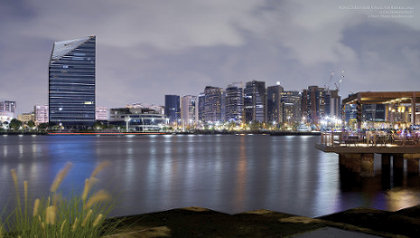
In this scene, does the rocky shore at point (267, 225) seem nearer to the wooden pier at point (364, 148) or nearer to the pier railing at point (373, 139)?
the wooden pier at point (364, 148)

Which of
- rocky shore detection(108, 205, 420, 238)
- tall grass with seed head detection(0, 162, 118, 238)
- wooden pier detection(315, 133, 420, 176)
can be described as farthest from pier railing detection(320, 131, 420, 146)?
tall grass with seed head detection(0, 162, 118, 238)

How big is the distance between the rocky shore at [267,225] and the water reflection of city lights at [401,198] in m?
4.92

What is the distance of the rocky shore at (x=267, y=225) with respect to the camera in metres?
8.88

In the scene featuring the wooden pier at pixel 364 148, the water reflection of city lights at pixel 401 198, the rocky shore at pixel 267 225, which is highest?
the wooden pier at pixel 364 148

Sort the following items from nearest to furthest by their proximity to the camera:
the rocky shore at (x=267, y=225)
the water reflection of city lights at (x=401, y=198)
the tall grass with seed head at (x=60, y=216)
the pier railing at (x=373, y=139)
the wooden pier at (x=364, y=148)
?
1. the tall grass with seed head at (x=60, y=216)
2. the rocky shore at (x=267, y=225)
3. the water reflection of city lights at (x=401, y=198)
4. the wooden pier at (x=364, y=148)
5. the pier railing at (x=373, y=139)

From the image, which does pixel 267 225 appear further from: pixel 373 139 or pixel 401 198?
pixel 373 139

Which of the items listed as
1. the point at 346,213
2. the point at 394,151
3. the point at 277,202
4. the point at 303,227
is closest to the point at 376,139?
the point at 394,151

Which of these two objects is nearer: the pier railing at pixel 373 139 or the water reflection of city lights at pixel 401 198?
the water reflection of city lights at pixel 401 198

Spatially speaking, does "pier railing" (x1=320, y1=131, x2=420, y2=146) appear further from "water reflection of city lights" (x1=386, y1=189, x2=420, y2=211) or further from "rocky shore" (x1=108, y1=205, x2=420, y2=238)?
"rocky shore" (x1=108, y1=205, x2=420, y2=238)

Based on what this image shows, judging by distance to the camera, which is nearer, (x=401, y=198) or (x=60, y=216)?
(x=60, y=216)

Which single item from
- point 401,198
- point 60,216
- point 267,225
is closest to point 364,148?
point 401,198

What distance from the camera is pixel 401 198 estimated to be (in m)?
18.4

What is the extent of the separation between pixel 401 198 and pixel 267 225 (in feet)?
38.7

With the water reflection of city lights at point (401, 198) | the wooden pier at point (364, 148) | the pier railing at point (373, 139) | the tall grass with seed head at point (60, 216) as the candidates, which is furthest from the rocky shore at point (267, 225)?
the pier railing at point (373, 139)
